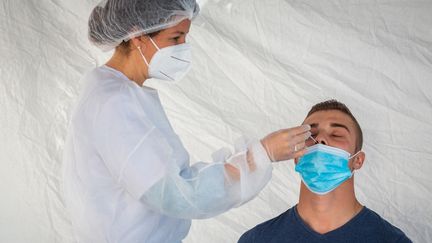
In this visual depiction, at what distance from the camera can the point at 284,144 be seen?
163 cm

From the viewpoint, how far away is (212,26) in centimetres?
247

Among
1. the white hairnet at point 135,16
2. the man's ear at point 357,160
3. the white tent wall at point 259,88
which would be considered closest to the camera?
the white hairnet at point 135,16

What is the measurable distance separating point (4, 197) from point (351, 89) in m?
1.44

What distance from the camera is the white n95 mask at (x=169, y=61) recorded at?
1775 millimetres

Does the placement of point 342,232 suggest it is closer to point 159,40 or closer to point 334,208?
point 334,208

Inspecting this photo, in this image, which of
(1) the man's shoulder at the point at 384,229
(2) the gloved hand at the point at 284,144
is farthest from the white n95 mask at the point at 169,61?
(1) the man's shoulder at the point at 384,229

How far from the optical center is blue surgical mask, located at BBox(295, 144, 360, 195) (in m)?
1.97

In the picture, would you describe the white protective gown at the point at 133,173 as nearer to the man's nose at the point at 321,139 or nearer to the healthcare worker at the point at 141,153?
the healthcare worker at the point at 141,153

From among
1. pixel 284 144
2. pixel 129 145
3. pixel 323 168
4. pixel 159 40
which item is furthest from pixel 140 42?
pixel 323 168

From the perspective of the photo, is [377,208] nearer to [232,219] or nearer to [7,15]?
[232,219]

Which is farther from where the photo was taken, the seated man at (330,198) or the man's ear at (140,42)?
the seated man at (330,198)

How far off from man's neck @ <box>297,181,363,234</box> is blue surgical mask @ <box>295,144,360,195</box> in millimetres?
73

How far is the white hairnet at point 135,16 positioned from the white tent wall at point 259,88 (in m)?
0.69

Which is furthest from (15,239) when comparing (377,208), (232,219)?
(377,208)
